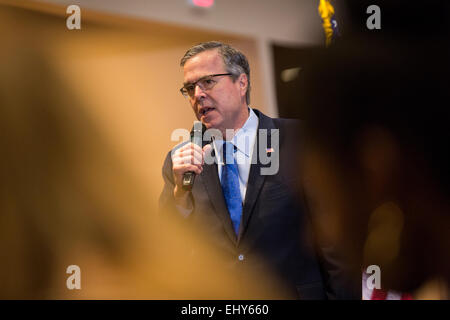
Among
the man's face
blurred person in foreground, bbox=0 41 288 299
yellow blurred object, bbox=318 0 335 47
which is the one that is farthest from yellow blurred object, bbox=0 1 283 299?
yellow blurred object, bbox=318 0 335 47

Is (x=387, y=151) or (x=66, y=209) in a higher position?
(x=387, y=151)

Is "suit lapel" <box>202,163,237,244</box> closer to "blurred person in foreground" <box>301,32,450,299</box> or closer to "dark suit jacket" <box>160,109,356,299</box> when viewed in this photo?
"dark suit jacket" <box>160,109,356,299</box>

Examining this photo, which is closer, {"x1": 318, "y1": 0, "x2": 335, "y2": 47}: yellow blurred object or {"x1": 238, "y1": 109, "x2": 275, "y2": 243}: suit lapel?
{"x1": 238, "y1": 109, "x2": 275, "y2": 243}: suit lapel

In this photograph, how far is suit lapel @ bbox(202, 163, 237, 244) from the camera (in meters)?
1.28

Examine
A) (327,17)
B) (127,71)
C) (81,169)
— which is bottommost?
(81,169)

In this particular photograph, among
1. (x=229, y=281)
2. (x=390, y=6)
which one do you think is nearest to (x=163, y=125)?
(x=229, y=281)

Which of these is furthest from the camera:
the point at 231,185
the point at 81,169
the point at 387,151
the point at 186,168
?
the point at 387,151

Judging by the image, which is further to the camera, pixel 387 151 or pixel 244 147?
pixel 387 151

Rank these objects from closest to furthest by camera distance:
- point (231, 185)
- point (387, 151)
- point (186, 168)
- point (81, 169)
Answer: point (186, 168), point (231, 185), point (81, 169), point (387, 151)

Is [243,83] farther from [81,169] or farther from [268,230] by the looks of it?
[81,169]

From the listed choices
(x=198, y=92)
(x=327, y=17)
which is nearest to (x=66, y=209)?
(x=198, y=92)

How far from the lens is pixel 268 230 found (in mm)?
1298

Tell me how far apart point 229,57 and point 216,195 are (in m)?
0.48
